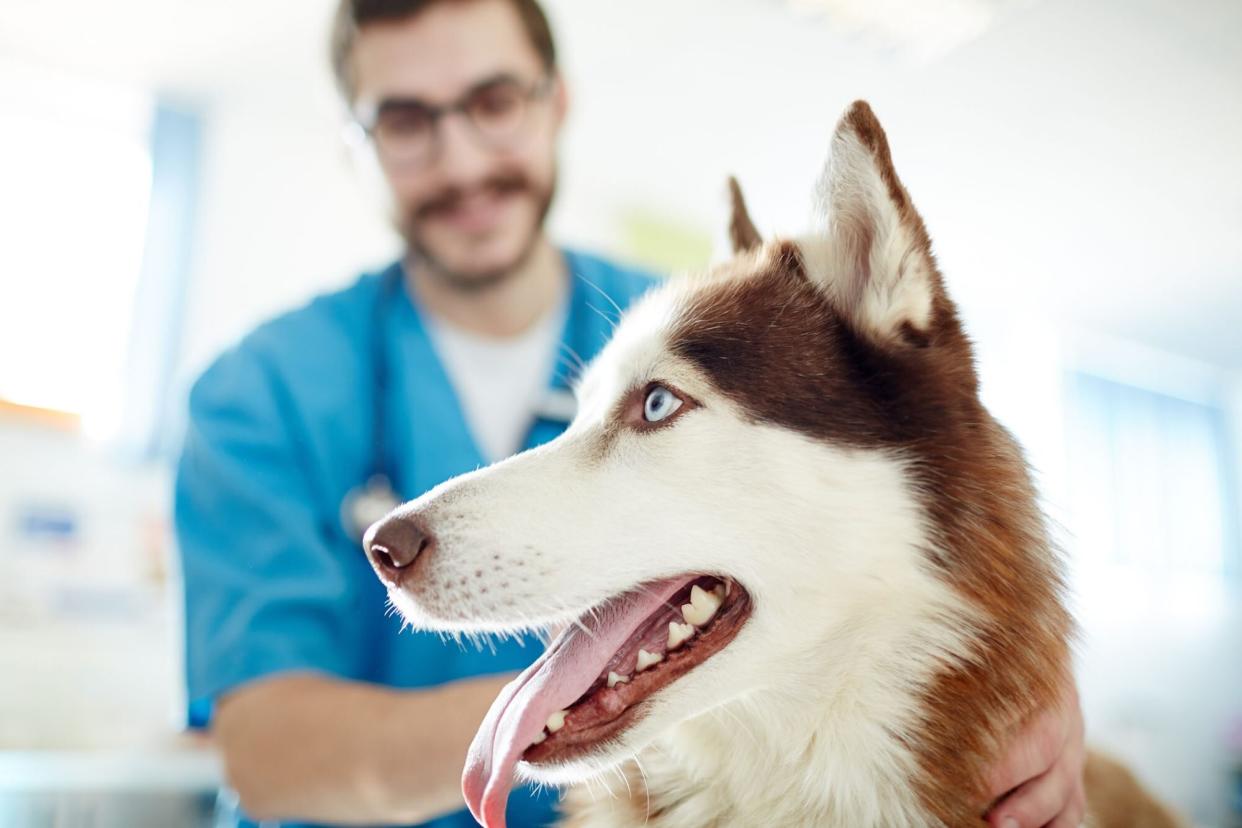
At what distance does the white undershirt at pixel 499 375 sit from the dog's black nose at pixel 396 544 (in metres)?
0.22

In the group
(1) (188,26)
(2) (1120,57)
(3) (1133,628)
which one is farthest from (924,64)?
(1) (188,26)

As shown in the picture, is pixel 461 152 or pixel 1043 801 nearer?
pixel 1043 801

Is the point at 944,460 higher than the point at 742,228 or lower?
lower

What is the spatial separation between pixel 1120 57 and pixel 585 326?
54cm

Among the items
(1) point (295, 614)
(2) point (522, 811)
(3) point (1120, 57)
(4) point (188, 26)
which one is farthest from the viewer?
(4) point (188, 26)

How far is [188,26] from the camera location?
4.89 feet

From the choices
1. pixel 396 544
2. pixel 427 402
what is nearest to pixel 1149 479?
pixel 396 544

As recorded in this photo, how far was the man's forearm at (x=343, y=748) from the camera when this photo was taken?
67 cm

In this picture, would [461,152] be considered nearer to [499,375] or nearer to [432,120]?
[432,120]

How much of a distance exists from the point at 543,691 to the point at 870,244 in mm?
314

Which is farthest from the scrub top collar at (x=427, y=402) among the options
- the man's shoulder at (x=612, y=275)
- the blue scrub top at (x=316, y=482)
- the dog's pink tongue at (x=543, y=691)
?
the dog's pink tongue at (x=543, y=691)

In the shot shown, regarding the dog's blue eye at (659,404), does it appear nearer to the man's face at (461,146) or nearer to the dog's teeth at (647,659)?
the dog's teeth at (647,659)

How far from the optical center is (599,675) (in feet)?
1.52

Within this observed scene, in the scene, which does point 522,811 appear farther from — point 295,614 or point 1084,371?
point 1084,371
